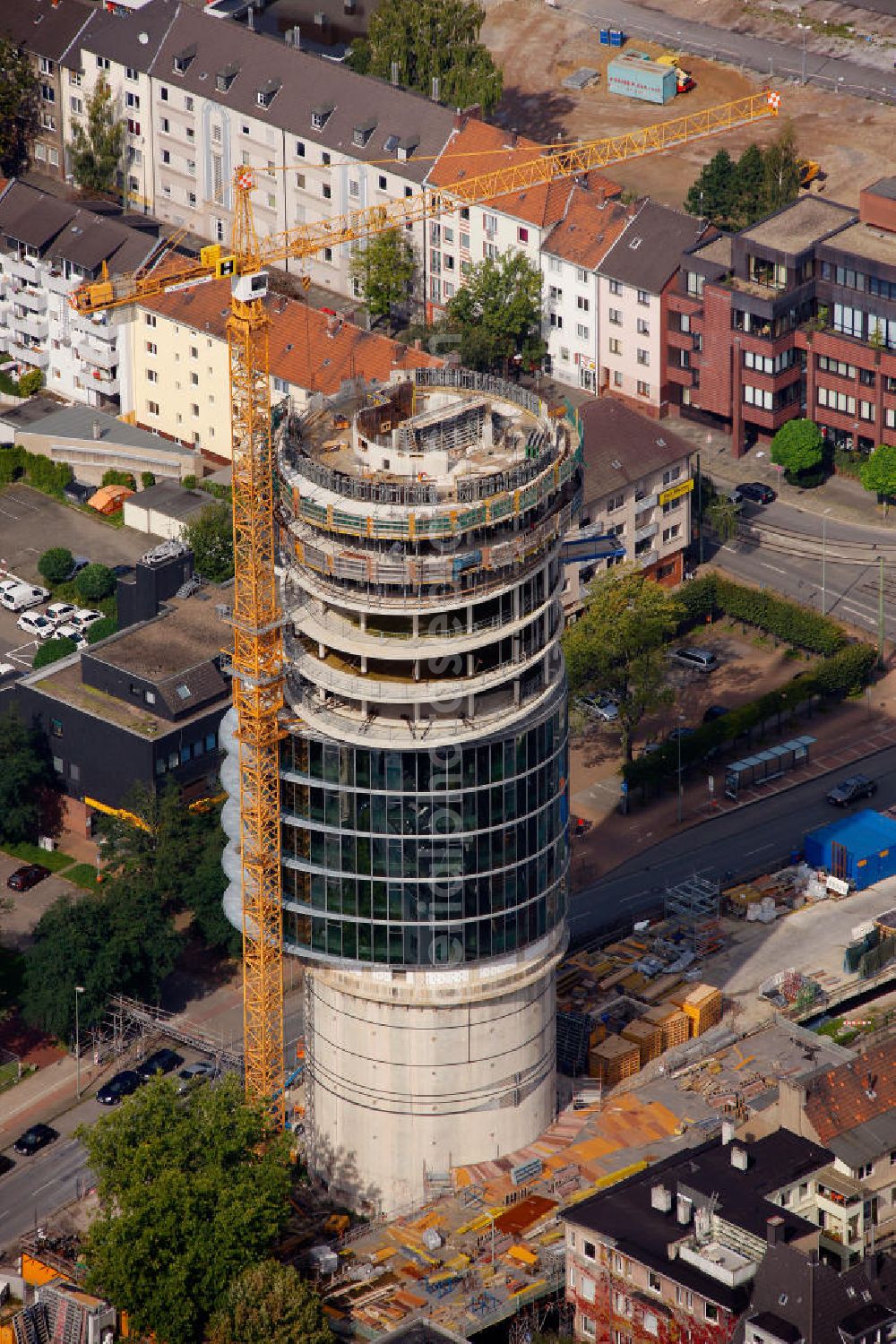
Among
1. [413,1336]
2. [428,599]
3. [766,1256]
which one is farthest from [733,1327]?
[428,599]

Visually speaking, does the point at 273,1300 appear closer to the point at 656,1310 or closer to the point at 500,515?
the point at 656,1310

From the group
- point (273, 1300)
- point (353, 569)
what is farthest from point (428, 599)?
point (273, 1300)

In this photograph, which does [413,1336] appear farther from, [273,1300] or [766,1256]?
[766,1256]

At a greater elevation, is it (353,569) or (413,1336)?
(353,569)

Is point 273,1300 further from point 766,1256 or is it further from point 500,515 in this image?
point 500,515

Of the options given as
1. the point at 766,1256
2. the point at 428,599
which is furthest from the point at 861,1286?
the point at 428,599

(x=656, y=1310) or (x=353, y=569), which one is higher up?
(x=353, y=569)

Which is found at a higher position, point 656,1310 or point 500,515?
point 500,515
